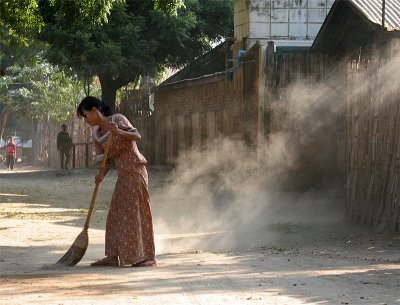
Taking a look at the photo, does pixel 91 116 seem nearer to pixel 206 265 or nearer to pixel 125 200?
pixel 125 200

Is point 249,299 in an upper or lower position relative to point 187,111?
lower

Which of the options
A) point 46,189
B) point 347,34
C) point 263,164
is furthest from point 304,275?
point 46,189

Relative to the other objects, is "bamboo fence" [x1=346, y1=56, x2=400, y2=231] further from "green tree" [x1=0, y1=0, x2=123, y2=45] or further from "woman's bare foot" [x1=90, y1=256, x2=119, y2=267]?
"green tree" [x1=0, y1=0, x2=123, y2=45]

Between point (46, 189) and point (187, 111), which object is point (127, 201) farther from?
point (187, 111)

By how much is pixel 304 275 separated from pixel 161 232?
5897 mm

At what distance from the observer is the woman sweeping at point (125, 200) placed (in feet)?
32.7

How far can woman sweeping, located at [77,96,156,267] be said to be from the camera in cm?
995

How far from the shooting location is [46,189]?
24.7 metres

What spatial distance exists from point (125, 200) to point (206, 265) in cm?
106

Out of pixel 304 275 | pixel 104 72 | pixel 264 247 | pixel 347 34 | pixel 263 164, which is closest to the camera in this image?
pixel 304 275

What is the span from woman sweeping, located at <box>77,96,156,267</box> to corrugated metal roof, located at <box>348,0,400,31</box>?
20.9 feet

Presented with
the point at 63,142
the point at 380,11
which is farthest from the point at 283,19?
the point at 63,142

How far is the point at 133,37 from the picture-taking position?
29766 millimetres

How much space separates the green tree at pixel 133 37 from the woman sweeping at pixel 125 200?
1818 cm
